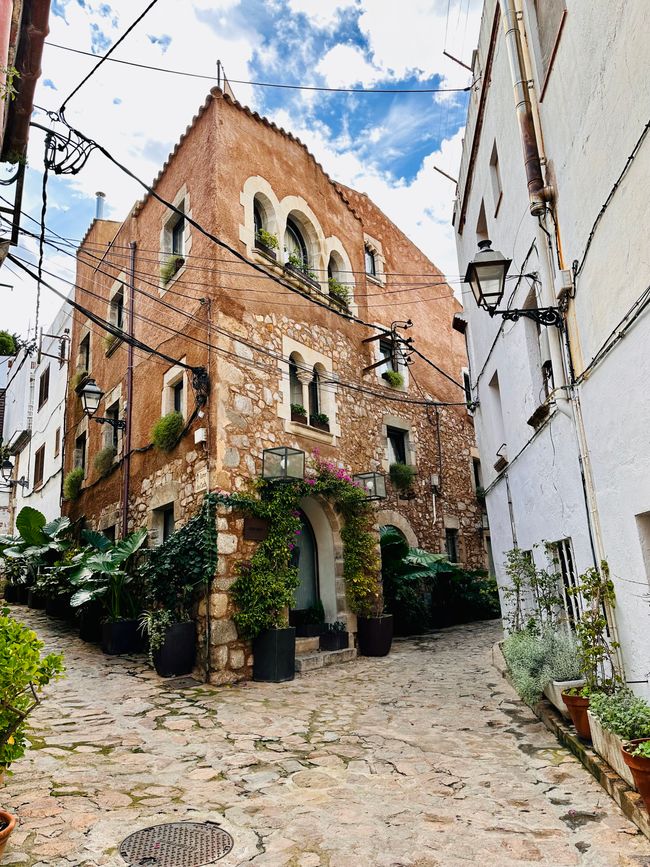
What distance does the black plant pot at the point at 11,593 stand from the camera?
606 inches

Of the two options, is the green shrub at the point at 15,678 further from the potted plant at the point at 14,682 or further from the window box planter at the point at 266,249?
the window box planter at the point at 266,249

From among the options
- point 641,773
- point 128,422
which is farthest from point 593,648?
point 128,422

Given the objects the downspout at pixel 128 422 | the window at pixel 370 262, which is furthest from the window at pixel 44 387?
the window at pixel 370 262

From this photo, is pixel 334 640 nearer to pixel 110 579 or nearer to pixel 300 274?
pixel 110 579

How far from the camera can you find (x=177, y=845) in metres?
3.32

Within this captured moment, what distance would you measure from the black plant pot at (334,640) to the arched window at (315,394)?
12.9 ft

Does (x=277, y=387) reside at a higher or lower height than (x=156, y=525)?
higher

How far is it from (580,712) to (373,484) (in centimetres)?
617

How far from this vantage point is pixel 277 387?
32.2 ft

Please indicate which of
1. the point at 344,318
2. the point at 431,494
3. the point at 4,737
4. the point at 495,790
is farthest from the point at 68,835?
the point at 431,494

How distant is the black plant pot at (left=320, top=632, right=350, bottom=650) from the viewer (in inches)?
388

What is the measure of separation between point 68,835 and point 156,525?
6.65 m

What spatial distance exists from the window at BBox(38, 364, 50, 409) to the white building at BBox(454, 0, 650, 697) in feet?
48.5

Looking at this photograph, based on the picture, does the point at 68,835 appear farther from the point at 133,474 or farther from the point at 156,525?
the point at 133,474
